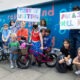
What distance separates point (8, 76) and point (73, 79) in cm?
181

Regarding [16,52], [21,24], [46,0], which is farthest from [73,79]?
[46,0]

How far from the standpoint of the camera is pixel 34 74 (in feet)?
19.3

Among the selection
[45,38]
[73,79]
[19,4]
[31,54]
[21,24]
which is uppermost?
[19,4]

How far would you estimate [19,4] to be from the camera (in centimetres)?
958

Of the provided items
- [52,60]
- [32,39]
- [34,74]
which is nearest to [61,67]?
[52,60]

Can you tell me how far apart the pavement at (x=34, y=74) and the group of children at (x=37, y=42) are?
21 centimetres

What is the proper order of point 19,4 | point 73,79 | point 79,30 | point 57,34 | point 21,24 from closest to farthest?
point 73,79 → point 79,30 → point 21,24 → point 57,34 → point 19,4

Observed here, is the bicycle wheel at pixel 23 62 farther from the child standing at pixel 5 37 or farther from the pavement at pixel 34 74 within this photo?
the child standing at pixel 5 37

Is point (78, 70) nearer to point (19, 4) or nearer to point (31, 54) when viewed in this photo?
point (31, 54)

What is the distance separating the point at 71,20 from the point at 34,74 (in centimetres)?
189

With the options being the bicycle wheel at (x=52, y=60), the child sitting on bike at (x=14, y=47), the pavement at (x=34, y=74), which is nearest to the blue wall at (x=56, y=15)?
the bicycle wheel at (x=52, y=60)

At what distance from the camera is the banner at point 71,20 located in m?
5.92

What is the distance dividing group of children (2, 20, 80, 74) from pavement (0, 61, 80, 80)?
0.21 m

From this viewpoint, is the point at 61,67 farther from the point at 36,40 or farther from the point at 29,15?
the point at 29,15
